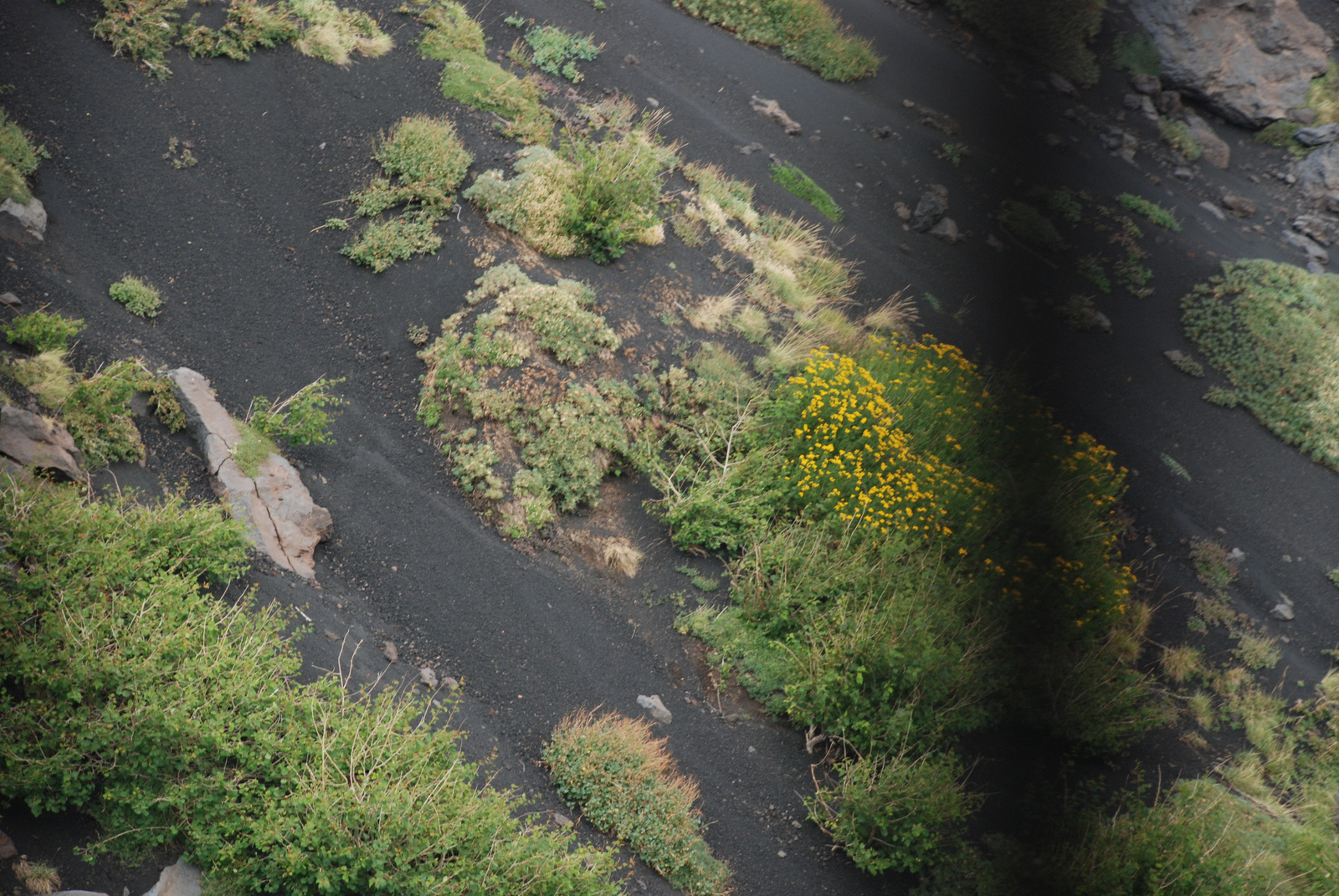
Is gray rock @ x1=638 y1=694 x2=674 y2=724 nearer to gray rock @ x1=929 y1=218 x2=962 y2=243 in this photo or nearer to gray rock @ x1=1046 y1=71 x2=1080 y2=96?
gray rock @ x1=1046 y1=71 x2=1080 y2=96

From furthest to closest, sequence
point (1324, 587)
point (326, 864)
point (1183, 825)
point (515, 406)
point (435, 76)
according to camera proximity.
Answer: point (435, 76)
point (1324, 587)
point (515, 406)
point (1183, 825)
point (326, 864)

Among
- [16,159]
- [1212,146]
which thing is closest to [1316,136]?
[1212,146]

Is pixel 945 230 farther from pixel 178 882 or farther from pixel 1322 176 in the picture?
pixel 178 882

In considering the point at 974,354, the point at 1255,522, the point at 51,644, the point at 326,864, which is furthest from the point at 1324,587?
the point at 51,644

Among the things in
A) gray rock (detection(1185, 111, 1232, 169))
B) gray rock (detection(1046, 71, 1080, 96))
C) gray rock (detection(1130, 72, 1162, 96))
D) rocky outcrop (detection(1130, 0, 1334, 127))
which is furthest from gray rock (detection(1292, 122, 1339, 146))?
→ gray rock (detection(1046, 71, 1080, 96))

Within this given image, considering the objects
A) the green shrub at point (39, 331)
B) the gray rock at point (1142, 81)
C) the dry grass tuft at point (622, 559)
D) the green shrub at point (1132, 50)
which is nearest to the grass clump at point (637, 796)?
the dry grass tuft at point (622, 559)

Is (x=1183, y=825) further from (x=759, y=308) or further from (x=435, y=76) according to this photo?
(x=435, y=76)
